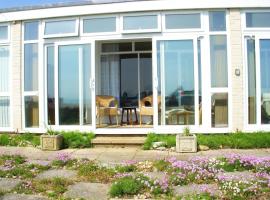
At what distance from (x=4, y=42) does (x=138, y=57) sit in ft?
14.4

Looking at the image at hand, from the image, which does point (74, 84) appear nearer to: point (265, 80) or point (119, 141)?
point (119, 141)

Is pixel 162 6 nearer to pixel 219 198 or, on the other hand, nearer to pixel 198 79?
pixel 198 79

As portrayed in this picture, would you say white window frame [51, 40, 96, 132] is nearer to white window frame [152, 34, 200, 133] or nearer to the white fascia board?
the white fascia board

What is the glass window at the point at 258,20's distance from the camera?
1126 centimetres

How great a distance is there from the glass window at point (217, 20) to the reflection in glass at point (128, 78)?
3.65 m

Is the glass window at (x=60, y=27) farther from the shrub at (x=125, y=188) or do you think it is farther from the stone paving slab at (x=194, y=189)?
the stone paving slab at (x=194, y=189)

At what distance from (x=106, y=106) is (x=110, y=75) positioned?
1.59m

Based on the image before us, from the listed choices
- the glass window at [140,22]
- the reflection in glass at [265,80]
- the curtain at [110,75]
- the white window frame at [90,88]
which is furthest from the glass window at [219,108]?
the curtain at [110,75]

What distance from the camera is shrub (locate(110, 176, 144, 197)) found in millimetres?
6504

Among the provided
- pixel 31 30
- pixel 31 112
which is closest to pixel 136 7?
pixel 31 30

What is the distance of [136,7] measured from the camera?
1140 centimetres

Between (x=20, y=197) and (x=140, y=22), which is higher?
(x=140, y=22)

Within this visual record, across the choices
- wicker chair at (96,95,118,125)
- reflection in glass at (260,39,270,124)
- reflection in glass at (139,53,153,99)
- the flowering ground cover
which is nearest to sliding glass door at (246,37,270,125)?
reflection in glass at (260,39,270,124)

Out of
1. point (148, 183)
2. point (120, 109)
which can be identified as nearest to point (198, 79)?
point (120, 109)
